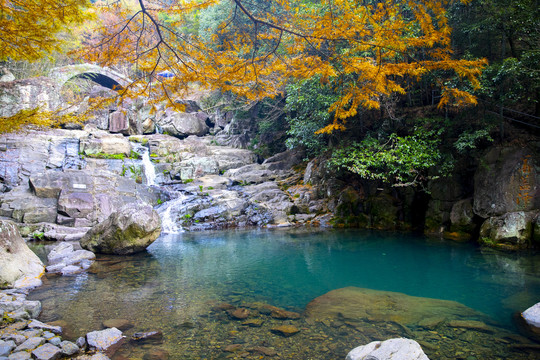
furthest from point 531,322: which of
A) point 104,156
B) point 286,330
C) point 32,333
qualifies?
point 104,156

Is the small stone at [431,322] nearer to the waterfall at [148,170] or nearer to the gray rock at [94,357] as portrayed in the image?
the gray rock at [94,357]

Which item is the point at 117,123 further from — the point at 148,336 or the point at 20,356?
the point at 20,356

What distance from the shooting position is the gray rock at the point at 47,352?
3.51 meters

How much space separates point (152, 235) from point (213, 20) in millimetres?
19795

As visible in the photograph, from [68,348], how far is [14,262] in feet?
14.1

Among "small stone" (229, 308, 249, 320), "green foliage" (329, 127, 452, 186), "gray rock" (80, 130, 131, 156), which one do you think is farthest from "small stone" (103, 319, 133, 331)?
"gray rock" (80, 130, 131, 156)

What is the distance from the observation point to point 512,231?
31.6 feet

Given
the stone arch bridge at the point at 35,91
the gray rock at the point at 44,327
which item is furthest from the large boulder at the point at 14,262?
the stone arch bridge at the point at 35,91

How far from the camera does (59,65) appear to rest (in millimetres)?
24828

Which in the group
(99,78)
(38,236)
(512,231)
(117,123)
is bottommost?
(38,236)

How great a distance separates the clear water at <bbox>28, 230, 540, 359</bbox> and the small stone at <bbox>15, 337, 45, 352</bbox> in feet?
1.93

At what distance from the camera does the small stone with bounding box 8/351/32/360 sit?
3.41m

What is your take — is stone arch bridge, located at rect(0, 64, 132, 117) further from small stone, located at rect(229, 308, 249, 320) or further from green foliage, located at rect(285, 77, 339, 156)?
small stone, located at rect(229, 308, 249, 320)

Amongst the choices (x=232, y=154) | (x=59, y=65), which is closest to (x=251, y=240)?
(x=232, y=154)
